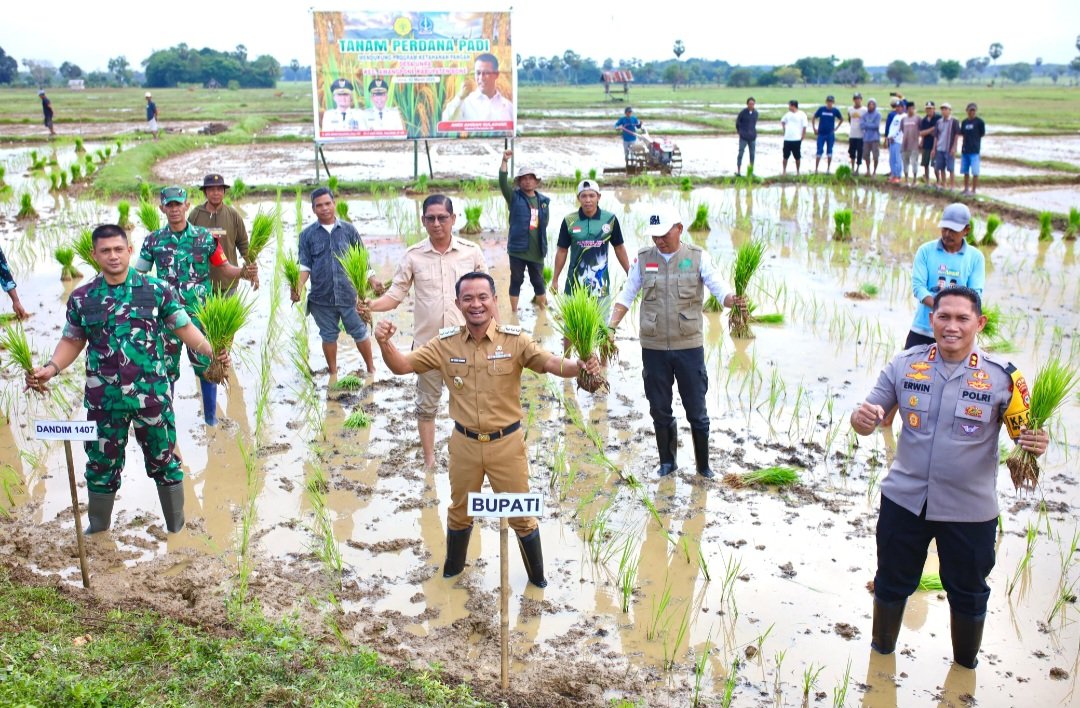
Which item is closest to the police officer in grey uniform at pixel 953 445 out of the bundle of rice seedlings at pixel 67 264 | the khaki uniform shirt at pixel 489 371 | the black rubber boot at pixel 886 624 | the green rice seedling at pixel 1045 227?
the black rubber boot at pixel 886 624

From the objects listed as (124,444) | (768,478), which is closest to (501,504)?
(124,444)

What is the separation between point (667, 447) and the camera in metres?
5.96

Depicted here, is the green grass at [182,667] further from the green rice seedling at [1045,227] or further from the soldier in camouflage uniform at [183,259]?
the green rice seedling at [1045,227]

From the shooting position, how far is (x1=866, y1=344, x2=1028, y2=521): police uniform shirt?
146 inches

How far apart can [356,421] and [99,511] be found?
6.62 ft

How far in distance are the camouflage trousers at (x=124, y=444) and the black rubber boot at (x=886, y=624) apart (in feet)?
11.7

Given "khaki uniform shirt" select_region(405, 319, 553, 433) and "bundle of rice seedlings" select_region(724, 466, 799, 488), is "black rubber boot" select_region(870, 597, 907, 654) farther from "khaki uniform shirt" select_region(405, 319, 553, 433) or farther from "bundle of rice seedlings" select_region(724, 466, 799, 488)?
"khaki uniform shirt" select_region(405, 319, 553, 433)

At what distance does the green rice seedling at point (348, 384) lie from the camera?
7.54 meters

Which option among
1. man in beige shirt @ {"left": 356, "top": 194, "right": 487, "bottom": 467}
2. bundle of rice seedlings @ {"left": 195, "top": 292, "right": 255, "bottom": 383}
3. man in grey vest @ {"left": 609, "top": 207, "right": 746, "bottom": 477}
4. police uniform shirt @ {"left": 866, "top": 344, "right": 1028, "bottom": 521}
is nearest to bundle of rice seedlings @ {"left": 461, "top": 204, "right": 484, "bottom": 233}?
bundle of rice seedlings @ {"left": 195, "top": 292, "right": 255, "bottom": 383}

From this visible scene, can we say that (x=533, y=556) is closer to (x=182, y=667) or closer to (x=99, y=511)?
(x=182, y=667)

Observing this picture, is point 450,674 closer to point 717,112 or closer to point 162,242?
point 162,242

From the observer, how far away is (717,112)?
134ft

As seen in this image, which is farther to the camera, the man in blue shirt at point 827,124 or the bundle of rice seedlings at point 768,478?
the man in blue shirt at point 827,124

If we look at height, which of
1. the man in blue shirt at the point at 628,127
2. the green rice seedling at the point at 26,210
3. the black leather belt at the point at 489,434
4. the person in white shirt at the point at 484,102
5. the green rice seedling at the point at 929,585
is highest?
the person in white shirt at the point at 484,102
